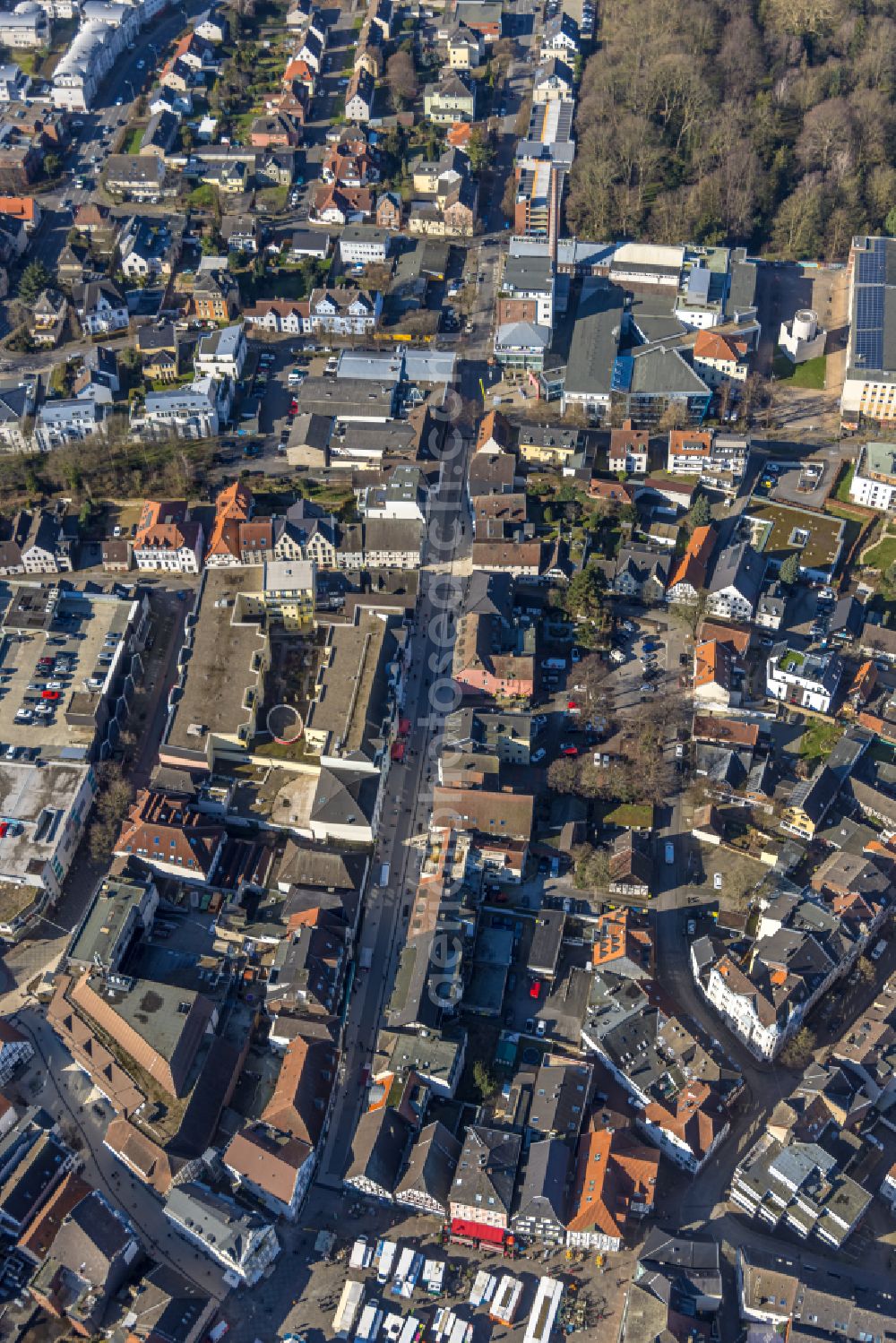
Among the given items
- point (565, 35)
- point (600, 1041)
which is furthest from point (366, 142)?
point (600, 1041)

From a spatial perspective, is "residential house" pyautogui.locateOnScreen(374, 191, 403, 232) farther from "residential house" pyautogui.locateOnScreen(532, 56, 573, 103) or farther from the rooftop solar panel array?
the rooftop solar panel array

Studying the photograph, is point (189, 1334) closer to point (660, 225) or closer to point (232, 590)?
point (232, 590)

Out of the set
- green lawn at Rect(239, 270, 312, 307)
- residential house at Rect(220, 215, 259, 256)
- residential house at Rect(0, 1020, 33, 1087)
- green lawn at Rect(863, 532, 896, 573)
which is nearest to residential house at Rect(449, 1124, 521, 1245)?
residential house at Rect(0, 1020, 33, 1087)

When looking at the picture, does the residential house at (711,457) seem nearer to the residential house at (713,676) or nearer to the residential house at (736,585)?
the residential house at (736,585)

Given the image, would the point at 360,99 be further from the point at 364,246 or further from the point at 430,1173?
the point at 430,1173

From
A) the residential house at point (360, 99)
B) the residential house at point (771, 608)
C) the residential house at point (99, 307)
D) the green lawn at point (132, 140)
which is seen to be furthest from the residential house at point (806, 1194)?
the green lawn at point (132, 140)

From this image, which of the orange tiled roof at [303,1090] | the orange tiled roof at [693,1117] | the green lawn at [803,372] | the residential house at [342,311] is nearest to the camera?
the orange tiled roof at [693,1117]

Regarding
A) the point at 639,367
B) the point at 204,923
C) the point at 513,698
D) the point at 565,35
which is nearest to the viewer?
the point at 204,923
